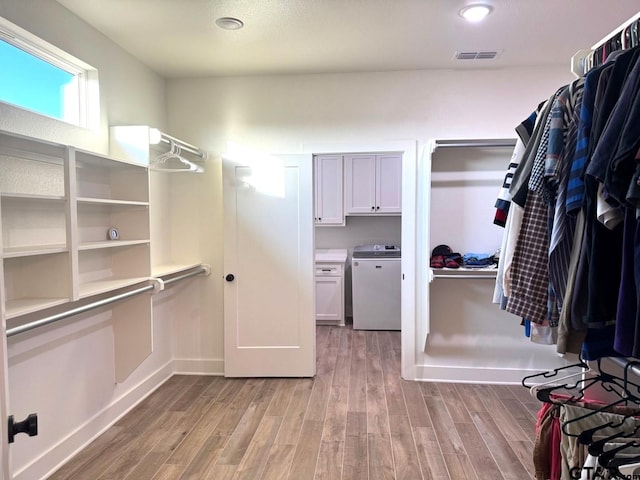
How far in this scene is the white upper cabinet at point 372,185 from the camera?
204 inches

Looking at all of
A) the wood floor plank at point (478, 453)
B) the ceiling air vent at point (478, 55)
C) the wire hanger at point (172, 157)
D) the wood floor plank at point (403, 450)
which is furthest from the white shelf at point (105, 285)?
the ceiling air vent at point (478, 55)

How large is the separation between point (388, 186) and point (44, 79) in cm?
380

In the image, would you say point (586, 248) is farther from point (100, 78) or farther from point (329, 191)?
point (329, 191)

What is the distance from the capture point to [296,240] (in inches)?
137

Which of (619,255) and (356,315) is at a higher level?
(619,255)

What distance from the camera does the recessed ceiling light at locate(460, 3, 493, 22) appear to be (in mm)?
2330

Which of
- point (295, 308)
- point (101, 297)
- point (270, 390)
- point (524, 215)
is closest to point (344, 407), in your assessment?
point (270, 390)

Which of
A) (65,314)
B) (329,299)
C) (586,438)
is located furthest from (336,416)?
(329,299)

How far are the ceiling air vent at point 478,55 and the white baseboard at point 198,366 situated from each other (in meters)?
3.17

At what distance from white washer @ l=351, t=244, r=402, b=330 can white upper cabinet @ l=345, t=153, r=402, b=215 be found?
64cm

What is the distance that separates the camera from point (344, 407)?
296cm

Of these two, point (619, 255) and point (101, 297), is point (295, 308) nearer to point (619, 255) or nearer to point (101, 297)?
point (101, 297)

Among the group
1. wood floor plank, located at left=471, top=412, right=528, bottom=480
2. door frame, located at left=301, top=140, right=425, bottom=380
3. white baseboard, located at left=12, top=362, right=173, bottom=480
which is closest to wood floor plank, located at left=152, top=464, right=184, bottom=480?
white baseboard, located at left=12, top=362, right=173, bottom=480

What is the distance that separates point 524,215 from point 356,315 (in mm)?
3770
